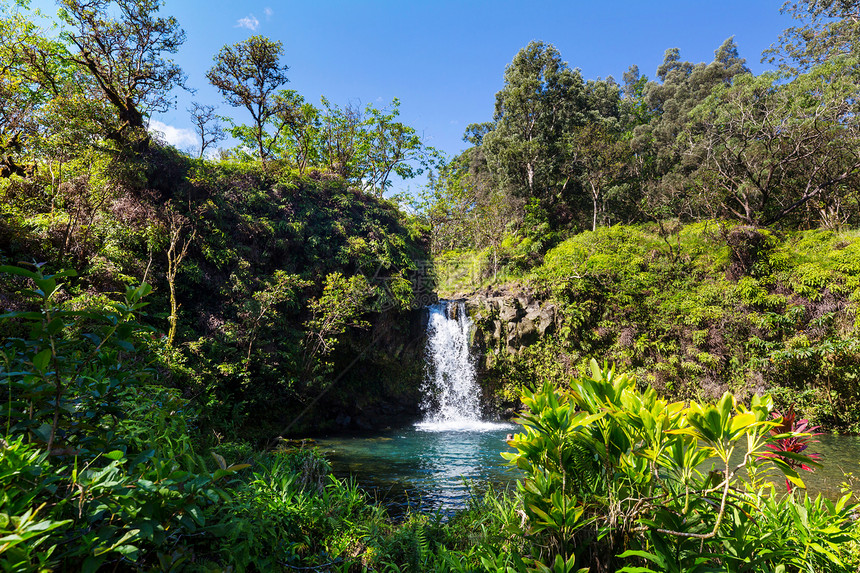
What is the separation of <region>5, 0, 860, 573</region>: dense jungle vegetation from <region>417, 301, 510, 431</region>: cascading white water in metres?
0.72

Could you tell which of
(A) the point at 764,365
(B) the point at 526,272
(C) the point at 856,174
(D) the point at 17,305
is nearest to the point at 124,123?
(D) the point at 17,305

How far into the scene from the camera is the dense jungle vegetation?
1373 millimetres

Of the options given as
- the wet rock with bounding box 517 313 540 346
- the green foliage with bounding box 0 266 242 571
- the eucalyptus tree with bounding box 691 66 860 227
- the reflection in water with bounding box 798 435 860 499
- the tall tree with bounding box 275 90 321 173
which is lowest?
the reflection in water with bounding box 798 435 860 499

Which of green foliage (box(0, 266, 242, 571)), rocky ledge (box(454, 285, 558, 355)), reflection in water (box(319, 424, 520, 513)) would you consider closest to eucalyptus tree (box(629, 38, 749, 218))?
rocky ledge (box(454, 285, 558, 355))

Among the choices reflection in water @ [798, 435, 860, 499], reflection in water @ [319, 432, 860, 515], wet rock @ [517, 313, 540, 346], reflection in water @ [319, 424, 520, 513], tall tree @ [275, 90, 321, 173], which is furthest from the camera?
tall tree @ [275, 90, 321, 173]

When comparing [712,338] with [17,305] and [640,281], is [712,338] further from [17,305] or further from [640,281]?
[17,305]

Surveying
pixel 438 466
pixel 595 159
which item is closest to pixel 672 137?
pixel 595 159

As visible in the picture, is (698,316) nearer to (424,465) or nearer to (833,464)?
(833,464)

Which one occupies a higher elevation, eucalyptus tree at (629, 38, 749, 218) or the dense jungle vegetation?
eucalyptus tree at (629, 38, 749, 218)

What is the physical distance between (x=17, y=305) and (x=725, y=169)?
19814mm

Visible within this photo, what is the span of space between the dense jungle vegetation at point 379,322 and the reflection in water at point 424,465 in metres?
1.01

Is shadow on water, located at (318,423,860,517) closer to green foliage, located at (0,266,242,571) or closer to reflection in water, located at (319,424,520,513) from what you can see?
reflection in water, located at (319,424,520,513)

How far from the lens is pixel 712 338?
10328mm

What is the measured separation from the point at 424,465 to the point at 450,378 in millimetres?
5319
